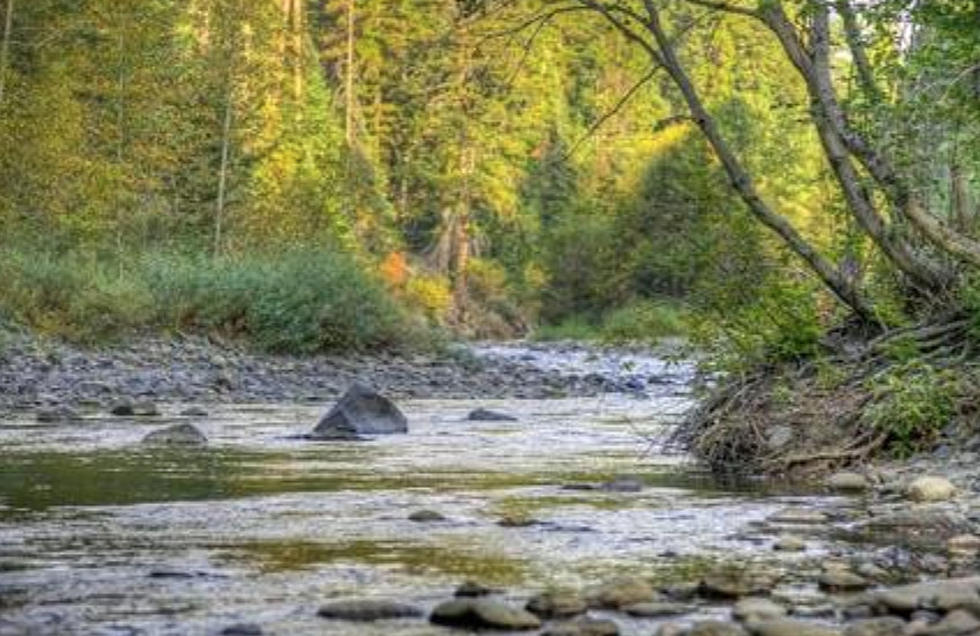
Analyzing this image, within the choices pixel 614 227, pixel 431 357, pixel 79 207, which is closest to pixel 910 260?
pixel 431 357

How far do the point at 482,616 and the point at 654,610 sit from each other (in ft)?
2.32

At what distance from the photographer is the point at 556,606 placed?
6.45m

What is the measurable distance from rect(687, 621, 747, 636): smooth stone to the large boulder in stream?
10.8m

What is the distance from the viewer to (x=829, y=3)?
1210 cm

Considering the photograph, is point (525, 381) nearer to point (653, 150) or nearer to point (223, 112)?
point (223, 112)

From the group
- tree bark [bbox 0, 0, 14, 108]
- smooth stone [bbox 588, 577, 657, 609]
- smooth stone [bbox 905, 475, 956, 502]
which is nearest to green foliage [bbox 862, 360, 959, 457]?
smooth stone [bbox 905, 475, 956, 502]

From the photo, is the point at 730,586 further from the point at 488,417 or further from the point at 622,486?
the point at 488,417

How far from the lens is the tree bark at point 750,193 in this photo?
1350 cm

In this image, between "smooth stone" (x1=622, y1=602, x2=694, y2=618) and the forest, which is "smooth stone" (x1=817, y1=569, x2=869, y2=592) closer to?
"smooth stone" (x1=622, y1=602, x2=694, y2=618)

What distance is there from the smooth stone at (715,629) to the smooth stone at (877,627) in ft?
1.20

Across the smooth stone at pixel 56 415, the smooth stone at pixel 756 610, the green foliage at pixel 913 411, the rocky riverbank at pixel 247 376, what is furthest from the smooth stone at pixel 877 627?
the rocky riverbank at pixel 247 376

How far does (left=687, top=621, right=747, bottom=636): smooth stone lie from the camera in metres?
5.80

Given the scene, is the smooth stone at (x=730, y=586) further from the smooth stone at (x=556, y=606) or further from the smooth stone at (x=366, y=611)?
the smooth stone at (x=366, y=611)

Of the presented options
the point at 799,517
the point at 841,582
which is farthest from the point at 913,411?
the point at 841,582
